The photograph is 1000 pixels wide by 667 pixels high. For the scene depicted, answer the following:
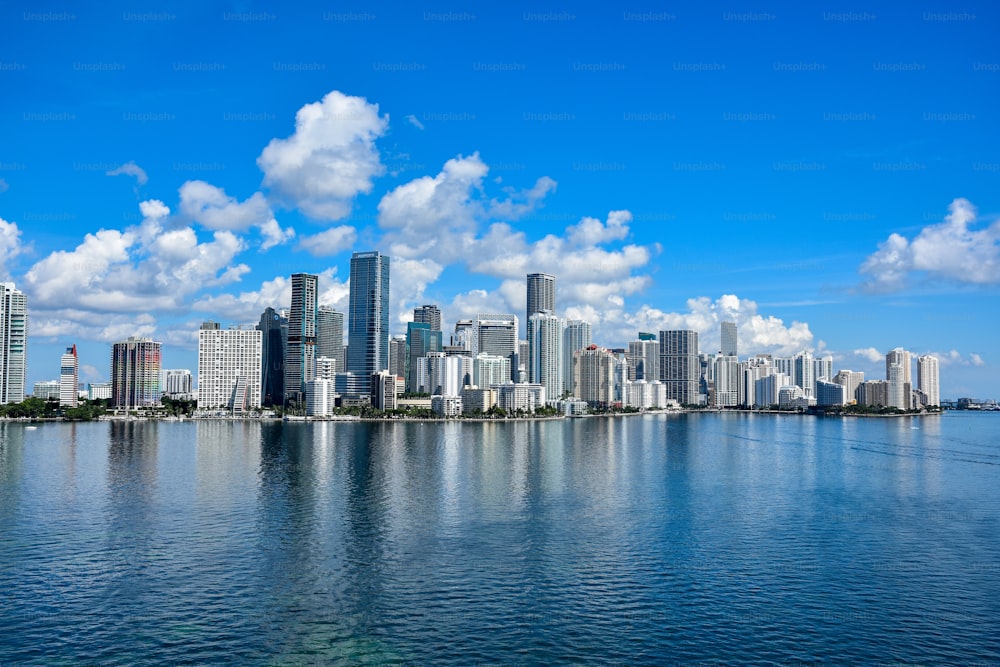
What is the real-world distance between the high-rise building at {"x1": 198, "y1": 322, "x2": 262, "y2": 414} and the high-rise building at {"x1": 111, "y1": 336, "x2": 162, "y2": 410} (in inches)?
424

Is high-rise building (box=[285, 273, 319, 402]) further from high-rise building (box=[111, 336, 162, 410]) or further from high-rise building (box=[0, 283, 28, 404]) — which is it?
high-rise building (box=[0, 283, 28, 404])

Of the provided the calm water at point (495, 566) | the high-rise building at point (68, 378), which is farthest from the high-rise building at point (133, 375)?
the calm water at point (495, 566)

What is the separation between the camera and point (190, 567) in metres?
30.4

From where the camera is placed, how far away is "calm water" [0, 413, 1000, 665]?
2308cm

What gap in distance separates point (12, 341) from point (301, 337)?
6197 centimetres

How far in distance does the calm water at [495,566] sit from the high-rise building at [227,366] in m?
129

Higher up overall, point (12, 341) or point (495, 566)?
point (12, 341)

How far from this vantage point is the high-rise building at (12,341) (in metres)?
152

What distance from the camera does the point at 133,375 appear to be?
181250 mm

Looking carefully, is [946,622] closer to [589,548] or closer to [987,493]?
[589,548]

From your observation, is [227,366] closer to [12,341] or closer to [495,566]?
[12,341]

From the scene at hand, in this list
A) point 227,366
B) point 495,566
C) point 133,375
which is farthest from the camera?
point 227,366

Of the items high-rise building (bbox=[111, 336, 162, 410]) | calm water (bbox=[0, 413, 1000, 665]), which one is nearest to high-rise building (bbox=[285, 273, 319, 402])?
high-rise building (bbox=[111, 336, 162, 410])

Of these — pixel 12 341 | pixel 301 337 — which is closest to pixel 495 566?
pixel 12 341
